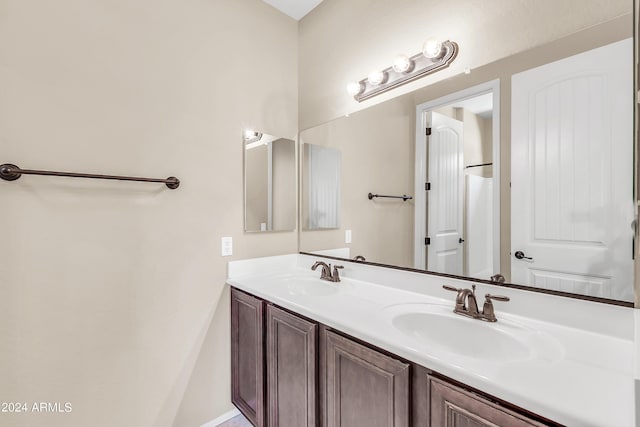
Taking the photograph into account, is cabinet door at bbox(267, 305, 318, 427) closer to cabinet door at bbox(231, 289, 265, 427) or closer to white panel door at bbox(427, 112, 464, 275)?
cabinet door at bbox(231, 289, 265, 427)

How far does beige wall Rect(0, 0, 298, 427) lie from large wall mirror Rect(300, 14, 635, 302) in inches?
37.6

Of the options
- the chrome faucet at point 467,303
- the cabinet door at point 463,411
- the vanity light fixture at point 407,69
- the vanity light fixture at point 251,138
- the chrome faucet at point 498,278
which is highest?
the vanity light fixture at point 407,69

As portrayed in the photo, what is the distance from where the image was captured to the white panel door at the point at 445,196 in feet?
4.32

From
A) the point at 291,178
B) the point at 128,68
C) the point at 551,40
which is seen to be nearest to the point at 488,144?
the point at 551,40

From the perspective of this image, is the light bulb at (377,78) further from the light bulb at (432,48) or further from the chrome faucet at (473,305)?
the chrome faucet at (473,305)

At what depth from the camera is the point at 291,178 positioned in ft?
6.95

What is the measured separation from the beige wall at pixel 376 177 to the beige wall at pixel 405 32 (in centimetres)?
10

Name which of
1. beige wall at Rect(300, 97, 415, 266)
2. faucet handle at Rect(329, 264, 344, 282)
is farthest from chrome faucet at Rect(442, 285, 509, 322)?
faucet handle at Rect(329, 264, 344, 282)

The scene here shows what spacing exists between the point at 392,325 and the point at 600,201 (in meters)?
0.79

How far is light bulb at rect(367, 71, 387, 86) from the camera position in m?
1.57

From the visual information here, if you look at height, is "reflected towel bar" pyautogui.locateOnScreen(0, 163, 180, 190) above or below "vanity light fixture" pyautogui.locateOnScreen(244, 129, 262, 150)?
below

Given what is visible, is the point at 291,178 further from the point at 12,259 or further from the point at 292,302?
the point at 12,259

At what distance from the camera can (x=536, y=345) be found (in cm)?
89

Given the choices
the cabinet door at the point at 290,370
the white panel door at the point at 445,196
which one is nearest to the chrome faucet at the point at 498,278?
the white panel door at the point at 445,196
